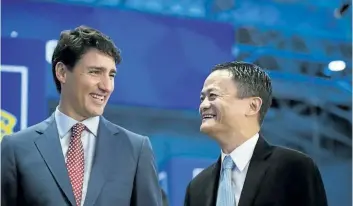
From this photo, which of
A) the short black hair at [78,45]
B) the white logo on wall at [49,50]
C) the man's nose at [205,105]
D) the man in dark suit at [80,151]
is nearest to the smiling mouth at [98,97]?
the man in dark suit at [80,151]

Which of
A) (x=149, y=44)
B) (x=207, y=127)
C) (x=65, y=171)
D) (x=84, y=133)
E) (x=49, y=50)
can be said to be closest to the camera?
(x=65, y=171)

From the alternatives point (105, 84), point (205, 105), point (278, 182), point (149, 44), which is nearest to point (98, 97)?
point (105, 84)

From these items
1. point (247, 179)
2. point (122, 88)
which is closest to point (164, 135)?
point (122, 88)

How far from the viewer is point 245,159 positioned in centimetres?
→ 204

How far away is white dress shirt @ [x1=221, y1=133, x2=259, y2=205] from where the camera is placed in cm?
200

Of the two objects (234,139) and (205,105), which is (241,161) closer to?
(234,139)

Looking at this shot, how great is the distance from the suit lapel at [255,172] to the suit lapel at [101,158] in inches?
15.1

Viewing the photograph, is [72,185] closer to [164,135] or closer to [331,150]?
[164,135]

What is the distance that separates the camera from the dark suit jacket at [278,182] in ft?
6.27

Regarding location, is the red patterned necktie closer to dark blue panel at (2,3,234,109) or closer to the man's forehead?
the man's forehead

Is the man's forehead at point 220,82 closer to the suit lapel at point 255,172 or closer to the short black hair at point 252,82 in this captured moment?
the short black hair at point 252,82

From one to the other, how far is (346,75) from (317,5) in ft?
1.54

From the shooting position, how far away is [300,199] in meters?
1.91

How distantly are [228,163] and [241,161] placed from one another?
0.04 meters
